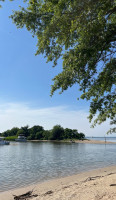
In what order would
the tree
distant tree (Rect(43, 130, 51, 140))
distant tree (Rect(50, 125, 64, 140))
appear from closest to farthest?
the tree, distant tree (Rect(50, 125, 64, 140)), distant tree (Rect(43, 130, 51, 140))

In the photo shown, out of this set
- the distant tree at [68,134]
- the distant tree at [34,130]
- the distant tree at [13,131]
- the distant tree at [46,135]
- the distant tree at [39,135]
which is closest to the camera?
the distant tree at [68,134]

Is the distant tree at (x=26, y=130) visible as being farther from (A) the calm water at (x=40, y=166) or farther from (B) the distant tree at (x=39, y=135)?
(A) the calm water at (x=40, y=166)

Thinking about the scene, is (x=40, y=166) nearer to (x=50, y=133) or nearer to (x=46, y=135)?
(x=50, y=133)

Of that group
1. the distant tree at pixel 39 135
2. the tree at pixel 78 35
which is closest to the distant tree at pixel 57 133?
the distant tree at pixel 39 135

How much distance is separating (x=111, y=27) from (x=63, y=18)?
8.27 feet

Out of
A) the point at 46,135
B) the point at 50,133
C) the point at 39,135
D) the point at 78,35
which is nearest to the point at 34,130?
the point at 39,135

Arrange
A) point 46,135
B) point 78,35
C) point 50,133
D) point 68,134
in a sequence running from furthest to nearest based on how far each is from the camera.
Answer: point 46,135 → point 50,133 → point 68,134 → point 78,35

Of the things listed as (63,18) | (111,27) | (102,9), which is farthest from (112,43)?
(63,18)

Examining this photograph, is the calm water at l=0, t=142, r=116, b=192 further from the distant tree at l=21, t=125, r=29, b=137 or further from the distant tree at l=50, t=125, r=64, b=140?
the distant tree at l=21, t=125, r=29, b=137

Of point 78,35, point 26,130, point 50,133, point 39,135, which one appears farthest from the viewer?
→ point 26,130

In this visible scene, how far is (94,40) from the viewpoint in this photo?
7543mm

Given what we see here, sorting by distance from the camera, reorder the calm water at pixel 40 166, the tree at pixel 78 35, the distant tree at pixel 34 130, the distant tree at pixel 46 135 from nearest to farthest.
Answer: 1. the tree at pixel 78 35
2. the calm water at pixel 40 166
3. the distant tree at pixel 46 135
4. the distant tree at pixel 34 130

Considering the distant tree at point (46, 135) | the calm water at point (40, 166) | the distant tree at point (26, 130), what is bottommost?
the calm water at point (40, 166)

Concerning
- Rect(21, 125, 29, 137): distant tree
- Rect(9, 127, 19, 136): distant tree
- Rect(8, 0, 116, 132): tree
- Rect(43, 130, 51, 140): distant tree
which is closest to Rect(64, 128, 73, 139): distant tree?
Rect(43, 130, 51, 140): distant tree
